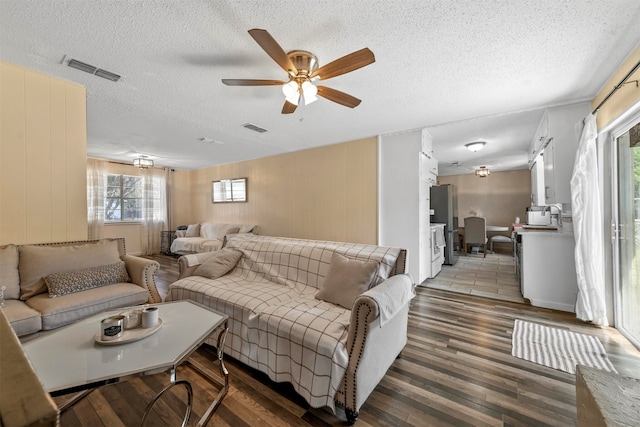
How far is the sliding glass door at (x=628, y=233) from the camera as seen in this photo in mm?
2187

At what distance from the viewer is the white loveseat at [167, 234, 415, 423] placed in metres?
1.43

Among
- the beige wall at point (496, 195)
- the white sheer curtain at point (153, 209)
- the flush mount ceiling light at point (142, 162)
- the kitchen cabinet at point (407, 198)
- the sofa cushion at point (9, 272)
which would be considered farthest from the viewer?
the beige wall at point (496, 195)

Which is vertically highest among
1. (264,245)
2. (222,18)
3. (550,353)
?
(222,18)

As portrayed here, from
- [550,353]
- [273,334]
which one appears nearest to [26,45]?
[273,334]

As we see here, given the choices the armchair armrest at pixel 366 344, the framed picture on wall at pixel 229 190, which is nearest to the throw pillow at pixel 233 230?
the framed picture on wall at pixel 229 190

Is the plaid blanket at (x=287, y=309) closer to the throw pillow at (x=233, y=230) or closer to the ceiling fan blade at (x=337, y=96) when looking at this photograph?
the ceiling fan blade at (x=337, y=96)

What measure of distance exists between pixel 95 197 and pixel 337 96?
6459 millimetres

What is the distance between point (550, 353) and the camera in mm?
2080

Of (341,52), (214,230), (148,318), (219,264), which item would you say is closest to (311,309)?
(148,318)

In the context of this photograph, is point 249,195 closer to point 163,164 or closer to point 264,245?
point 163,164

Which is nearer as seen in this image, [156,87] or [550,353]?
[550,353]

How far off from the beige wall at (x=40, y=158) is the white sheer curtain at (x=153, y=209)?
4340 mm

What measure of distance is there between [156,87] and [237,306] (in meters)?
2.31

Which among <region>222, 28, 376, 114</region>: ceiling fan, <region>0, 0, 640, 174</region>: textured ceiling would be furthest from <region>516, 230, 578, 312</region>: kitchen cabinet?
<region>222, 28, 376, 114</region>: ceiling fan
